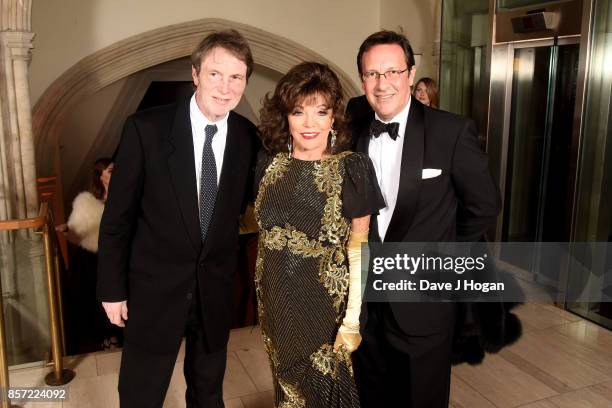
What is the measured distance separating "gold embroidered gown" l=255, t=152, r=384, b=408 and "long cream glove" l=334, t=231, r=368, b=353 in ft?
0.12

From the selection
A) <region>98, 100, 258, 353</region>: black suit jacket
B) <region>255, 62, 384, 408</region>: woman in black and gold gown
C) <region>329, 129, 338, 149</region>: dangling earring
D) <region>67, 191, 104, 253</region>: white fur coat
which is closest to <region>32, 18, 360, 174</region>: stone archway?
<region>67, 191, 104, 253</region>: white fur coat

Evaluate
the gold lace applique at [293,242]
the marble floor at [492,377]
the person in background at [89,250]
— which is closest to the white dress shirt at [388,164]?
the gold lace applique at [293,242]

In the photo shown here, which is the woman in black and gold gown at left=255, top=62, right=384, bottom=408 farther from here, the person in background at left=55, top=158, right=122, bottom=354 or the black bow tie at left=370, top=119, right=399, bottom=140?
the person in background at left=55, top=158, right=122, bottom=354

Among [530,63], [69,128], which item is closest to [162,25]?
[69,128]

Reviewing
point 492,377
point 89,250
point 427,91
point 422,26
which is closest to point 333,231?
point 492,377

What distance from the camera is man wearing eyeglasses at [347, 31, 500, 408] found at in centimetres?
213

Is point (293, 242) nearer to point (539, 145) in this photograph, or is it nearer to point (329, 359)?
point (329, 359)

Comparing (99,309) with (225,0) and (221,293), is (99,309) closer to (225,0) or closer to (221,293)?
(221,293)

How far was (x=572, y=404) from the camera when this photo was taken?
2945 millimetres

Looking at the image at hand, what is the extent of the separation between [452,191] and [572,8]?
303cm

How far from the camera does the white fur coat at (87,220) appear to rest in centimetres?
452

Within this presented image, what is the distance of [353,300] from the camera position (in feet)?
6.66

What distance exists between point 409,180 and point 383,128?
22 cm

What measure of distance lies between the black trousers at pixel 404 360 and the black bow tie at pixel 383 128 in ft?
2.13
